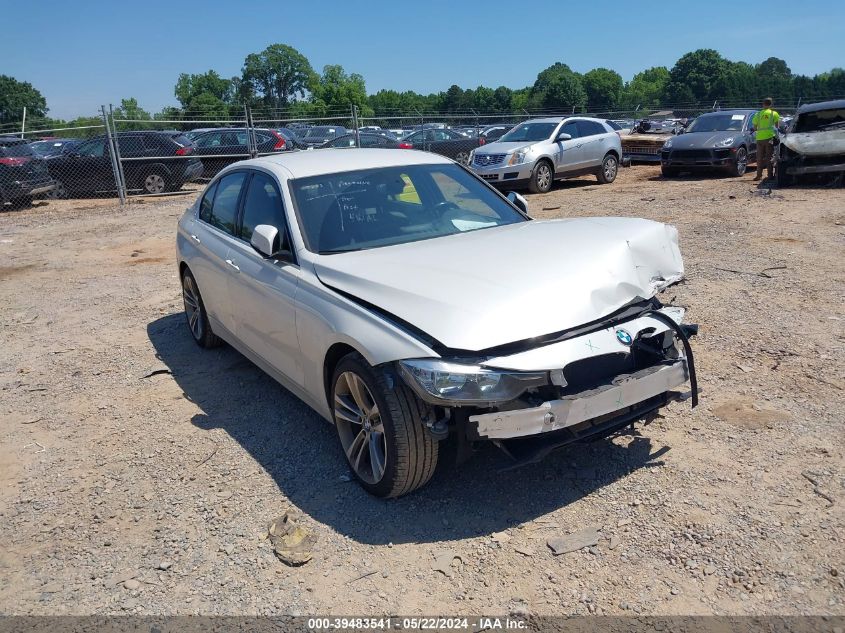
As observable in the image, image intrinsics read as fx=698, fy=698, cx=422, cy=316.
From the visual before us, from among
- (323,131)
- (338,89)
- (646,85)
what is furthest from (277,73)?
(323,131)

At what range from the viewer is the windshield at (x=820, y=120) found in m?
12.6

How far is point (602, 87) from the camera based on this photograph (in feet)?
384

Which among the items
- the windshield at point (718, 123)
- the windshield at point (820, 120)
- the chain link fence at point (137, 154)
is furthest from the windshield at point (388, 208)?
the chain link fence at point (137, 154)

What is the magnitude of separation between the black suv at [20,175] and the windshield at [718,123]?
15681 millimetres

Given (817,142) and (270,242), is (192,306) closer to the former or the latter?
(270,242)

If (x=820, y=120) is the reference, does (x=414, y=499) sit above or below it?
below

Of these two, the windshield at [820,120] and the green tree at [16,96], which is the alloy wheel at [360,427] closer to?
the windshield at [820,120]

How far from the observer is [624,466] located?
12.5 feet

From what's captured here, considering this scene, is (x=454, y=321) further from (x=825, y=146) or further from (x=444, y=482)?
(x=825, y=146)

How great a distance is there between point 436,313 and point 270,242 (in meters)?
1.37

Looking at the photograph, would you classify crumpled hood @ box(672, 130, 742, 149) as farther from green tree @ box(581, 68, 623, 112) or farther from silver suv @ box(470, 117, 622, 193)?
green tree @ box(581, 68, 623, 112)

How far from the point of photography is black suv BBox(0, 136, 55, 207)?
624 inches

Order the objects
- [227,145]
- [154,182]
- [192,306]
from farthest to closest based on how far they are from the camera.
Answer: [227,145]
[154,182]
[192,306]

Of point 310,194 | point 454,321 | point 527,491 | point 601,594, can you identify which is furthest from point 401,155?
point 601,594
